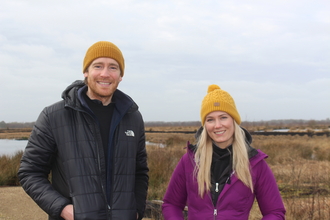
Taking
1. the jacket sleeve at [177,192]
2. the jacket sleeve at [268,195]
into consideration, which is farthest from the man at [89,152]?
the jacket sleeve at [268,195]

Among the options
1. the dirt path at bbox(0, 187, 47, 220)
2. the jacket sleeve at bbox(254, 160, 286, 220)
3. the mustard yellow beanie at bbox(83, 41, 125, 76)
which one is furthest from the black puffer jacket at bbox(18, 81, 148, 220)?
the dirt path at bbox(0, 187, 47, 220)

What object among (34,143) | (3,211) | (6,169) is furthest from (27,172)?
(6,169)

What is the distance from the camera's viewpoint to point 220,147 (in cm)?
274

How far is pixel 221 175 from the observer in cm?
259

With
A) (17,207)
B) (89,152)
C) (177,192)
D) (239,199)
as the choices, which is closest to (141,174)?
(177,192)

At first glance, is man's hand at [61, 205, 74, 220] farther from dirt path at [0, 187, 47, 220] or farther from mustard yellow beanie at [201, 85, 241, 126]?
dirt path at [0, 187, 47, 220]

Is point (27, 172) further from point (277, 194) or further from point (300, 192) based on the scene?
point (300, 192)

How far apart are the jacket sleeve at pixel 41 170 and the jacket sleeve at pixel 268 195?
139cm

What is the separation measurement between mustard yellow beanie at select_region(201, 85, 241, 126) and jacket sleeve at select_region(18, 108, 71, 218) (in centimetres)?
120

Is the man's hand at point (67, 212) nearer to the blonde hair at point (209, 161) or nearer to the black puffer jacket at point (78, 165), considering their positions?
the black puffer jacket at point (78, 165)

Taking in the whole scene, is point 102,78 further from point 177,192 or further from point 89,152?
point 177,192

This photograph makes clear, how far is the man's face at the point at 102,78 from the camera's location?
8.60 ft

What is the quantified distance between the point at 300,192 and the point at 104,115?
210 inches

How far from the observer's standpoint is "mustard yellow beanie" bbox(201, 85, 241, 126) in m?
2.69
